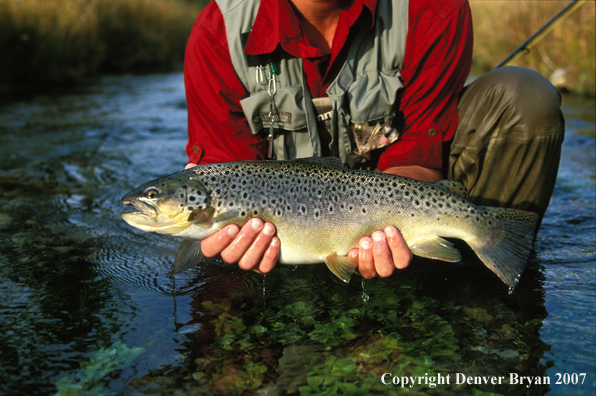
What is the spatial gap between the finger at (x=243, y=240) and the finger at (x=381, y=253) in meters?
0.49

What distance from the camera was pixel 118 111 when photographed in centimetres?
800

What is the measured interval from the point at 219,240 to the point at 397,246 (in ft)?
2.46

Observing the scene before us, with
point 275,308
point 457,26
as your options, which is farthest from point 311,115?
point 275,308

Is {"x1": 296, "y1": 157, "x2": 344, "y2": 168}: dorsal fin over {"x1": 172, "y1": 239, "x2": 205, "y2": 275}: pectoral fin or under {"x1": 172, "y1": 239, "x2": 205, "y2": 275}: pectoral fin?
over

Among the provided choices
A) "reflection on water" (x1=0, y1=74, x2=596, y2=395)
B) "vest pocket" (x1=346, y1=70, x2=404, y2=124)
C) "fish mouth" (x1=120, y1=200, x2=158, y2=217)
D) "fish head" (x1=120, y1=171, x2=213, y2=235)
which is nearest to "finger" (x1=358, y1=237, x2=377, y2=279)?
"reflection on water" (x1=0, y1=74, x2=596, y2=395)

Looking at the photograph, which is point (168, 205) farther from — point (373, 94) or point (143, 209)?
point (373, 94)

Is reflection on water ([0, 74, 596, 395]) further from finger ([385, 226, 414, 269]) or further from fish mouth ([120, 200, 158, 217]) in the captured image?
fish mouth ([120, 200, 158, 217])

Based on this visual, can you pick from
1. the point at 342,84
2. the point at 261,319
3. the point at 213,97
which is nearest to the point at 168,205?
the point at 261,319

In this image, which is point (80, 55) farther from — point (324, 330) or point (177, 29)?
point (324, 330)

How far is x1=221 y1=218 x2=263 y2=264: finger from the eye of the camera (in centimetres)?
219

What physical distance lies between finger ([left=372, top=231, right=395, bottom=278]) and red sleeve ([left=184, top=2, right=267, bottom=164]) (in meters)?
0.93

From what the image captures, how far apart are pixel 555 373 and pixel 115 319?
171 centimetres

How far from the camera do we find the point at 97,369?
74.7 inches

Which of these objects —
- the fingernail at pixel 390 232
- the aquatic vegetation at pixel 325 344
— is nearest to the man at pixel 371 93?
the fingernail at pixel 390 232
